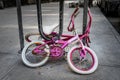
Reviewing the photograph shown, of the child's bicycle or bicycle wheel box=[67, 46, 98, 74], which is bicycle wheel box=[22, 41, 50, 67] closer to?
the child's bicycle

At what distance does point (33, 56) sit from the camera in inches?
126

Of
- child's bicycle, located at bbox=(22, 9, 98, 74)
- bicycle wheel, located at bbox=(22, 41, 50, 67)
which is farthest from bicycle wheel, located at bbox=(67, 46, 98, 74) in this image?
bicycle wheel, located at bbox=(22, 41, 50, 67)

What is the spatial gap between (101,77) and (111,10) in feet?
22.0

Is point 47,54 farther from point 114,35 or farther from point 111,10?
point 111,10

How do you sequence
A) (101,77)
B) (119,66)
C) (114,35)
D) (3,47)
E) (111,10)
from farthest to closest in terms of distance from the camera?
(111,10)
(114,35)
(3,47)
(119,66)
(101,77)

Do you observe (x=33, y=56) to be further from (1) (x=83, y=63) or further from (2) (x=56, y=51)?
(1) (x=83, y=63)

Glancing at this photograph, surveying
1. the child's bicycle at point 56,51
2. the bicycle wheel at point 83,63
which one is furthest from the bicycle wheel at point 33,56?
the bicycle wheel at point 83,63

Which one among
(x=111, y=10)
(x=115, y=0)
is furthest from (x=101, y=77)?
(x=111, y=10)

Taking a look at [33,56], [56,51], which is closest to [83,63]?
[56,51]

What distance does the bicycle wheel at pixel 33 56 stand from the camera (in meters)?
2.93

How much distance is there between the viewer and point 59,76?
8.58 feet

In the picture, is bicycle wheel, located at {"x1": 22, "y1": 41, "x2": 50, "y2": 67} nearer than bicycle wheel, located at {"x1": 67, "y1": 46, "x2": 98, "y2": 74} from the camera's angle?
No

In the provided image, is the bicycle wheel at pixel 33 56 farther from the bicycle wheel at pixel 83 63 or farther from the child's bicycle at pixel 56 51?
the bicycle wheel at pixel 83 63

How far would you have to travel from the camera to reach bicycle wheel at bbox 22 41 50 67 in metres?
2.93
